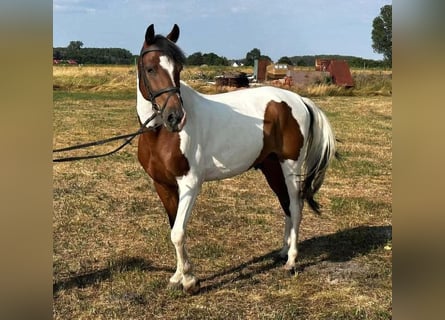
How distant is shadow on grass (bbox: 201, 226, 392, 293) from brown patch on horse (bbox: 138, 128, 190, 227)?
98cm

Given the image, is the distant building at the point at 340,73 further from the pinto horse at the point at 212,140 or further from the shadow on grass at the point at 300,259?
the pinto horse at the point at 212,140

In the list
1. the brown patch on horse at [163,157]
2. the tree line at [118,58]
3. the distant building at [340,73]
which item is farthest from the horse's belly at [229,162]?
the tree line at [118,58]

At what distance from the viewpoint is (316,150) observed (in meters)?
4.26

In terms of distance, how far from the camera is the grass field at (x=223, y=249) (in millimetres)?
3416

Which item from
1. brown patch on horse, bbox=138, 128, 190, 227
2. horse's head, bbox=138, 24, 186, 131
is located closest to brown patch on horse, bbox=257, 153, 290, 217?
brown patch on horse, bbox=138, 128, 190, 227

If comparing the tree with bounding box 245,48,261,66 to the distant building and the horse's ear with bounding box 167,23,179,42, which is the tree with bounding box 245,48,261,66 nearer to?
the distant building

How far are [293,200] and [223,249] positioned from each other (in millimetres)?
915

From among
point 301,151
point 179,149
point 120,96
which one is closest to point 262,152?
point 301,151

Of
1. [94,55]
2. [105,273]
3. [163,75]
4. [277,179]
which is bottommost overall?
[105,273]

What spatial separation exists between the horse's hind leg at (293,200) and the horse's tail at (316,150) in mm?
136

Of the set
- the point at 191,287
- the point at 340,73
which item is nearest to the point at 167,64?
the point at 191,287

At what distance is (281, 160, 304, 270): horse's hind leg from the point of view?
13.3 feet

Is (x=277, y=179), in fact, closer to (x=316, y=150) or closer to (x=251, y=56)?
(x=316, y=150)
